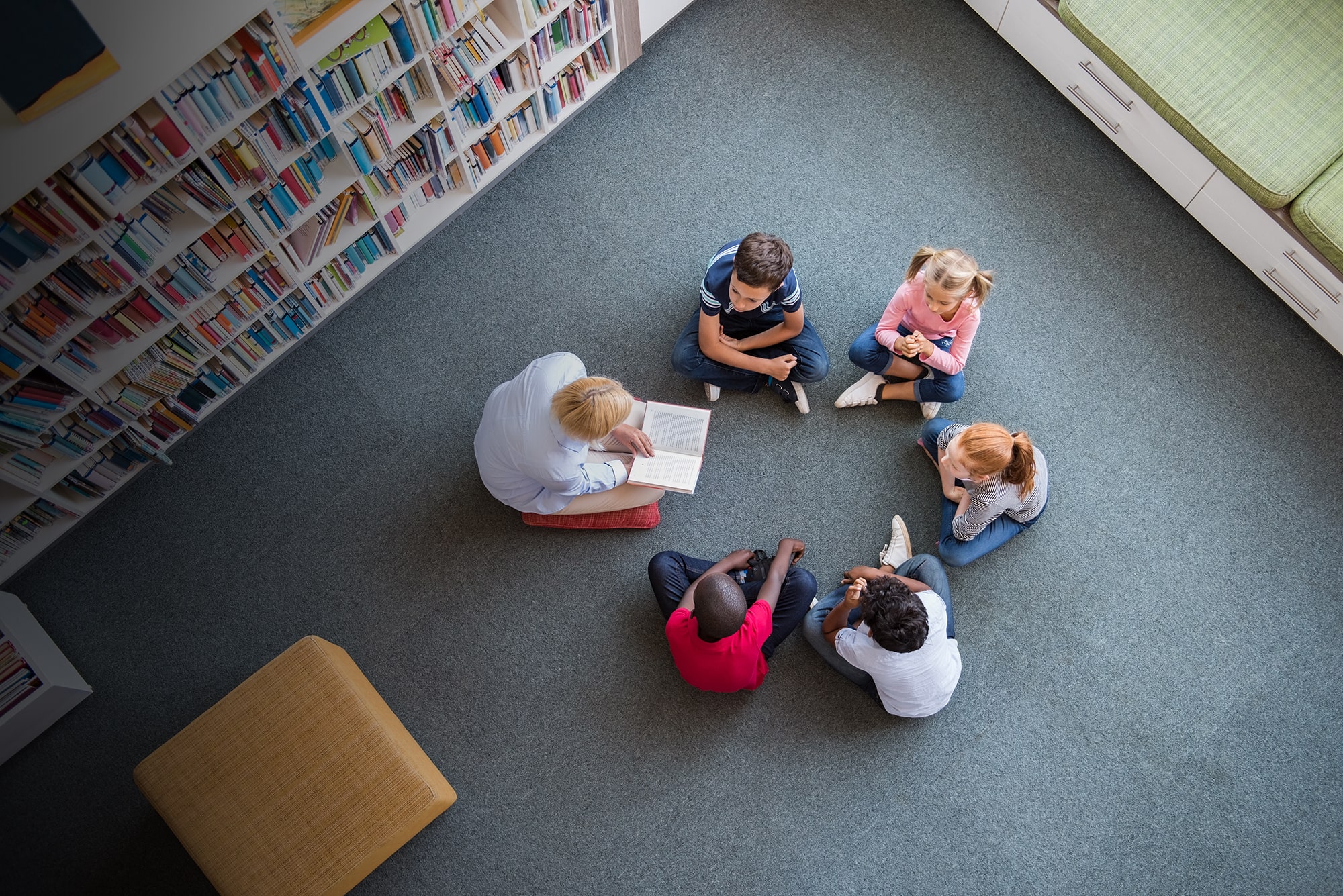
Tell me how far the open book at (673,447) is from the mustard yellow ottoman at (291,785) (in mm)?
1183

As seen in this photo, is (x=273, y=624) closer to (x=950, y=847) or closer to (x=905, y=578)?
(x=905, y=578)

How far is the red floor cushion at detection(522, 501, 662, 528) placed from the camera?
132 inches

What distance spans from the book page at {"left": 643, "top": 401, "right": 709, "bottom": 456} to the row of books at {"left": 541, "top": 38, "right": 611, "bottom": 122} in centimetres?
138

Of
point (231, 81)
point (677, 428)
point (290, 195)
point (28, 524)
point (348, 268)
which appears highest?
point (231, 81)

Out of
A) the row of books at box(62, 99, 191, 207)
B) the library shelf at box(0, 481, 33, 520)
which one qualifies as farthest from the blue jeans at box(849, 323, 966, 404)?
the library shelf at box(0, 481, 33, 520)

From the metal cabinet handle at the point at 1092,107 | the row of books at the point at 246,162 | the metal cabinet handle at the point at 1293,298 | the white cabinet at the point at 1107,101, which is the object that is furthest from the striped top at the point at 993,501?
the row of books at the point at 246,162

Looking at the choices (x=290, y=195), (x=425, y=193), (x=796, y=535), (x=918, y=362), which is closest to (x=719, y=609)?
(x=796, y=535)

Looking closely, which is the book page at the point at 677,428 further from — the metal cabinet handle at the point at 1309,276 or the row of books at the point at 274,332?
the metal cabinet handle at the point at 1309,276

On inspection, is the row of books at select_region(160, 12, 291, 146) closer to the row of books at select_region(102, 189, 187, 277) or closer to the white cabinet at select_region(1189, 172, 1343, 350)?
the row of books at select_region(102, 189, 187, 277)

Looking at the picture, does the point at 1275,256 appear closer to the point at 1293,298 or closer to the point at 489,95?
the point at 1293,298

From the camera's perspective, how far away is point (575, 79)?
12.3ft

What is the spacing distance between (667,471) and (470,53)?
5.35ft

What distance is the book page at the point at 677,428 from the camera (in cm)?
Answer: 326

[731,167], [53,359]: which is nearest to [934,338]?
[731,167]
